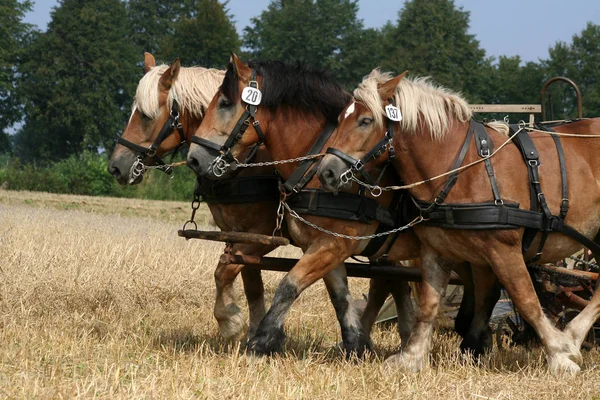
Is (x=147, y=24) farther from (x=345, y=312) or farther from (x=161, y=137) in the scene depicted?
(x=345, y=312)

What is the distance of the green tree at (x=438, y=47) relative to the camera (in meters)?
47.9

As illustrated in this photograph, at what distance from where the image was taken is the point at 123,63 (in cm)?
4925

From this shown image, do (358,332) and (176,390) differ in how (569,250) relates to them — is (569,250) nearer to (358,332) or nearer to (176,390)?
(358,332)

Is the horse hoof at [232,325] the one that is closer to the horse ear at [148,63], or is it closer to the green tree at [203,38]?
the horse ear at [148,63]

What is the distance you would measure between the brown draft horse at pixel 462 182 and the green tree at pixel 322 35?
49.4 metres

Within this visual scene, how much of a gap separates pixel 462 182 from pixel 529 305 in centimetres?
87

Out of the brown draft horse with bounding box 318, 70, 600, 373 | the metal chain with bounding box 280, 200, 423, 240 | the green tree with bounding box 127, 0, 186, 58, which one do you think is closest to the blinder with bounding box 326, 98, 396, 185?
the brown draft horse with bounding box 318, 70, 600, 373

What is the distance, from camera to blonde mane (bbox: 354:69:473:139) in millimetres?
5352

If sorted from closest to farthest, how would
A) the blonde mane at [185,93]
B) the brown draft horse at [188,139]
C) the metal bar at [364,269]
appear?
the metal bar at [364,269]
the brown draft horse at [188,139]
the blonde mane at [185,93]

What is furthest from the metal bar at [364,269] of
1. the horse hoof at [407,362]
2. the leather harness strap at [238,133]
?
the leather harness strap at [238,133]

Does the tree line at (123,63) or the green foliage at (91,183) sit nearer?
the green foliage at (91,183)

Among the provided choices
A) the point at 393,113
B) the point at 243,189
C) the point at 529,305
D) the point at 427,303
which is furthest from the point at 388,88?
the point at 529,305

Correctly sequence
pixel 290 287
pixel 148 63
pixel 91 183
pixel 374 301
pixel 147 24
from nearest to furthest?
pixel 290 287 → pixel 374 301 → pixel 148 63 → pixel 91 183 → pixel 147 24

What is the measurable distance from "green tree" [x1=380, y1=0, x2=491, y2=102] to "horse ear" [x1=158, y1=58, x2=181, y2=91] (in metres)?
41.3
